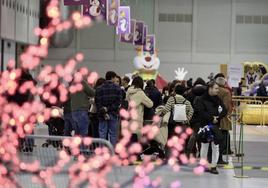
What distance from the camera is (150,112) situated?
10.2 metres

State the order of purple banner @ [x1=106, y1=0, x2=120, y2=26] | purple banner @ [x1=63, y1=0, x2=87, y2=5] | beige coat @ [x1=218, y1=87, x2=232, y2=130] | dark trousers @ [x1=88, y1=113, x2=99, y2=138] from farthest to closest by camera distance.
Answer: purple banner @ [x1=106, y1=0, x2=120, y2=26] → purple banner @ [x1=63, y1=0, x2=87, y2=5] → dark trousers @ [x1=88, y1=113, x2=99, y2=138] → beige coat @ [x1=218, y1=87, x2=232, y2=130]

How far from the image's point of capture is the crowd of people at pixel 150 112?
909 cm

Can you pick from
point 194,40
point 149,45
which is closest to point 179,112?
point 149,45

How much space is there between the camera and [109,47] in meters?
32.3

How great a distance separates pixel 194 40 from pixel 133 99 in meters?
23.1

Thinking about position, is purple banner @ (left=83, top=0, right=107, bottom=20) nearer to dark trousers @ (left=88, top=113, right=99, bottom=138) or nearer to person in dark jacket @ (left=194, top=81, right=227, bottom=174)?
dark trousers @ (left=88, top=113, right=99, bottom=138)

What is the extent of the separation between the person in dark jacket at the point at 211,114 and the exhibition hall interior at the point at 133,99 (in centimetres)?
2

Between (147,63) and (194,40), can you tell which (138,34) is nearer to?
(147,63)

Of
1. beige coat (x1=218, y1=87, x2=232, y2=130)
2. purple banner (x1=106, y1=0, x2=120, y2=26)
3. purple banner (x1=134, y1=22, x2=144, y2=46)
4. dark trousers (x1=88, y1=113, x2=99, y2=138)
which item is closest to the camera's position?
beige coat (x1=218, y1=87, x2=232, y2=130)

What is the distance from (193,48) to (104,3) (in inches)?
733

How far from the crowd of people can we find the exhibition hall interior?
0.02 metres

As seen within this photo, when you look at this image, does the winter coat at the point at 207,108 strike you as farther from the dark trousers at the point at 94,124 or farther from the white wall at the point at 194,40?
the white wall at the point at 194,40

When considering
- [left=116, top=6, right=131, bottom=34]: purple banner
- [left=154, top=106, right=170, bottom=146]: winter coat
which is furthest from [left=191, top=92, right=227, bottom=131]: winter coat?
[left=116, top=6, right=131, bottom=34]: purple banner

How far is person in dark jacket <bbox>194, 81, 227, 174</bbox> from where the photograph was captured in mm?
9008
